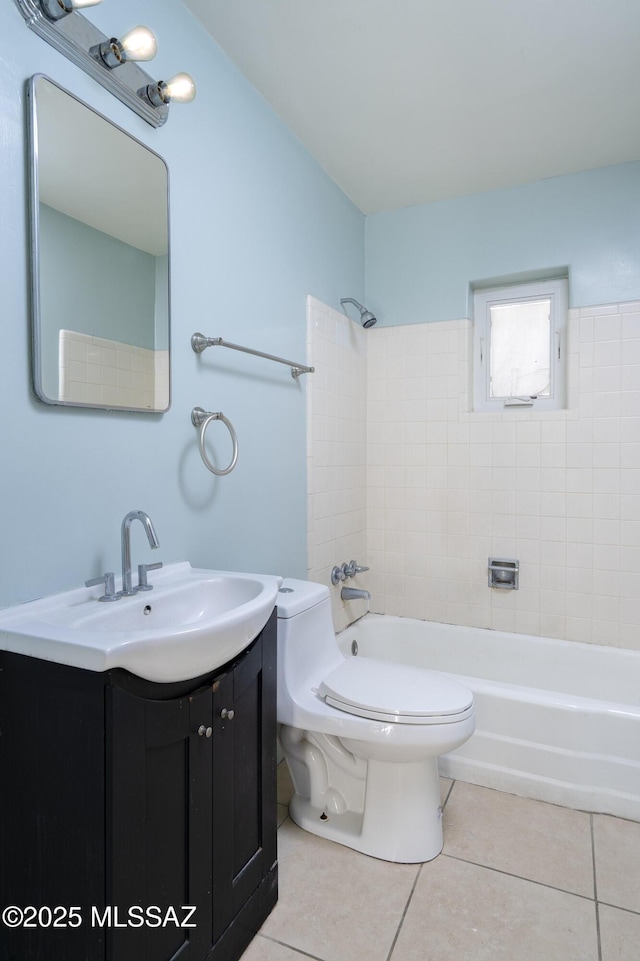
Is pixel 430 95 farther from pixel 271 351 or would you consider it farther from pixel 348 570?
pixel 348 570

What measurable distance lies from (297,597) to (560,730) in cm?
108

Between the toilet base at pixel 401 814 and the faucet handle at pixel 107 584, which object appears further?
the toilet base at pixel 401 814

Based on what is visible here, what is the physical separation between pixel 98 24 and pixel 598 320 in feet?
7.06

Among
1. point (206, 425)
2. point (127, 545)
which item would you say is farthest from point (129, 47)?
point (127, 545)

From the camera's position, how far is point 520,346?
9.02ft

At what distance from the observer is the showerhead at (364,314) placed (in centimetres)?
262

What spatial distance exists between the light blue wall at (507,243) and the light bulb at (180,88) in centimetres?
165

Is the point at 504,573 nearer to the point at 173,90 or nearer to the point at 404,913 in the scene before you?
the point at 404,913

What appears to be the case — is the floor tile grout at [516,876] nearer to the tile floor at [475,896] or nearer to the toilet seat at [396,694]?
the tile floor at [475,896]

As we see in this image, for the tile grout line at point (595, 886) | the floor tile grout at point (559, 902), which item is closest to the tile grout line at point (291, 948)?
the floor tile grout at point (559, 902)

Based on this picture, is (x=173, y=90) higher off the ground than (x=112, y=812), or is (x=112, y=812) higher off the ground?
(x=173, y=90)

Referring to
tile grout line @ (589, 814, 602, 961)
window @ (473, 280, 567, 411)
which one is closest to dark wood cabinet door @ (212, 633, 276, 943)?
tile grout line @ (589, 814, 602, 961)

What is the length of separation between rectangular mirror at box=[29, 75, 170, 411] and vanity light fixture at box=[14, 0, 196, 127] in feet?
0.30

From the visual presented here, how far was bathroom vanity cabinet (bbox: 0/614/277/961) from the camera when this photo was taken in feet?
3.04
